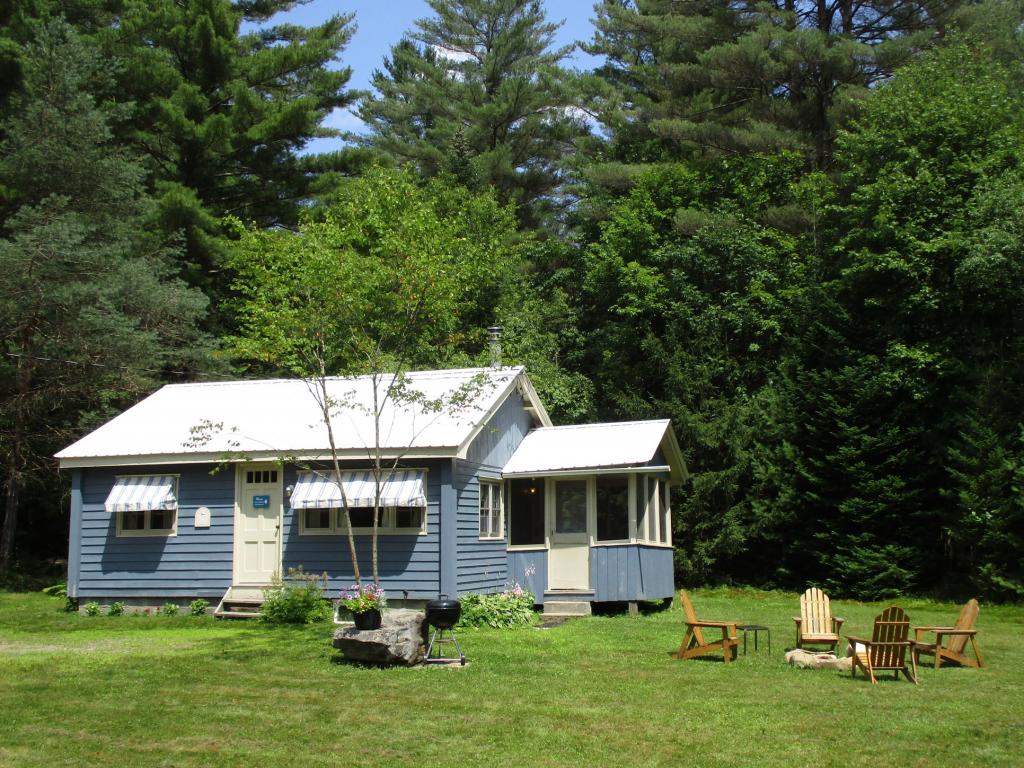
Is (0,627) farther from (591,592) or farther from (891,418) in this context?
(891,418)

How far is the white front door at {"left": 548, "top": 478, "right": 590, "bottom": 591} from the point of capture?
16.5 m

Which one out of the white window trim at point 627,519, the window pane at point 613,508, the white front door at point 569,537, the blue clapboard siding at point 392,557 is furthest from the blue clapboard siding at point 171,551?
the window pane at point 613,508

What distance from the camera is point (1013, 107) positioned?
23578 millimetres

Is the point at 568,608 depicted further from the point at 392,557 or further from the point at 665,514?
the point at 392,557

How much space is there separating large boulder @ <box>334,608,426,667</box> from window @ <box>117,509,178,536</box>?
6.36m

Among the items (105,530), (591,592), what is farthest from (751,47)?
(105,530)

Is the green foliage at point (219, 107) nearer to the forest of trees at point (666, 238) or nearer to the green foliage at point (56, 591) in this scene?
the forest of trees at point (666, 238)

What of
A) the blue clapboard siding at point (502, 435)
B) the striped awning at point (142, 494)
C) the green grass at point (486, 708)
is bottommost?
the green grass at point (486, 708)

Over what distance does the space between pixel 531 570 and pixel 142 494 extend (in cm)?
627

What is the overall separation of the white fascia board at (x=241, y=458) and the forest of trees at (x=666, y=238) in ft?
7.02

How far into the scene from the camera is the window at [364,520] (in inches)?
583

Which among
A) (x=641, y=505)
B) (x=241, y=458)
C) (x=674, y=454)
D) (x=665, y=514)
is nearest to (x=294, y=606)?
(x=241, y=458)

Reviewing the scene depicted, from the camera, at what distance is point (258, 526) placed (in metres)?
15.6

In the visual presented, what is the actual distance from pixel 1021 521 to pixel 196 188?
21.8 metres
